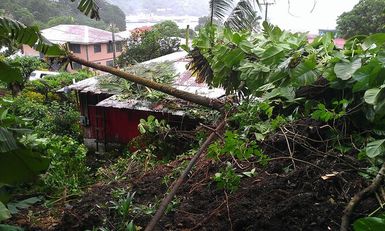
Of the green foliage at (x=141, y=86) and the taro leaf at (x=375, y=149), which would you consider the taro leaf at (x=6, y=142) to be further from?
the green foliage at (x=141, y=86)

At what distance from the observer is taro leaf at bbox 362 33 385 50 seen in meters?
2.65

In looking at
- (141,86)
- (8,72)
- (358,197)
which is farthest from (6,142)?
(141,86)

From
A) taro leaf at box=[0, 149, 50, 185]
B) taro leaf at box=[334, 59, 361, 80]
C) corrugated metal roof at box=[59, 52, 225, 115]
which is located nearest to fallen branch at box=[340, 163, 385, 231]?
taro leaf at box=[334, 59, 361, 80]

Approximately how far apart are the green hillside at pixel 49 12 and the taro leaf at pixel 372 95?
28730mm

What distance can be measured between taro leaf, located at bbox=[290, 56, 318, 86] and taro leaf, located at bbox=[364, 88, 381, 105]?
60 cm

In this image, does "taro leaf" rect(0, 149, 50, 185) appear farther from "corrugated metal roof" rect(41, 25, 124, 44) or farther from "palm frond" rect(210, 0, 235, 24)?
"corrugated metal roof" rect(41, 25, 124, 44)

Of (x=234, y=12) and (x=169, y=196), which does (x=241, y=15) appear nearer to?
(x=234, y=12)

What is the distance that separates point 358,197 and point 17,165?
233cm

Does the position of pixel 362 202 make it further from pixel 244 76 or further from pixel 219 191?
pixel 244 76

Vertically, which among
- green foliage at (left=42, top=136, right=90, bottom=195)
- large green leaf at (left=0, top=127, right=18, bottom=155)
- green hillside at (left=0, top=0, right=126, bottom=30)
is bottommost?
green foliage at (left=42, top=136, right=90, bottom=195)

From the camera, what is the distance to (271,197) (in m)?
2.14

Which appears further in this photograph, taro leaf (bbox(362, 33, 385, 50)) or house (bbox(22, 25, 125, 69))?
house (bbox(22, 25, 125, 69))

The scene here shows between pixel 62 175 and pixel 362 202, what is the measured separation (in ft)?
15.2

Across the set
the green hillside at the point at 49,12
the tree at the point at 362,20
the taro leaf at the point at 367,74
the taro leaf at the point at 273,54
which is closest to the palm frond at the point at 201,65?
the taro leaf at the point at 273,54
